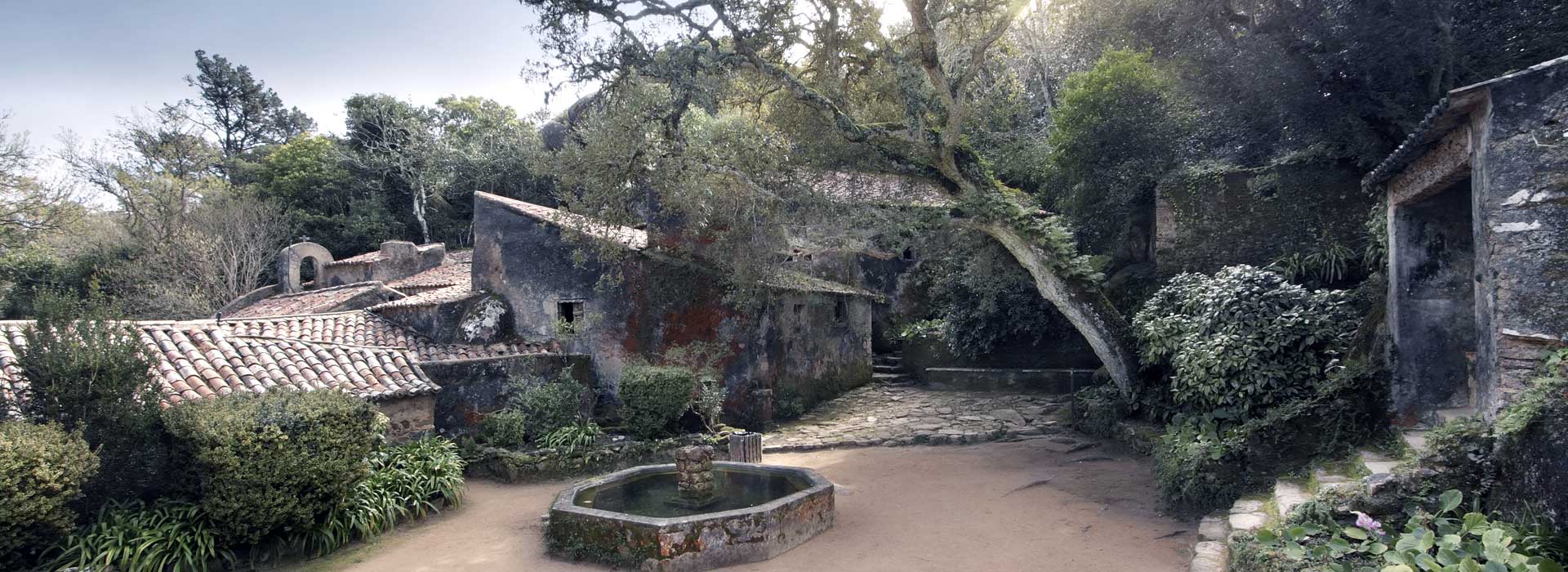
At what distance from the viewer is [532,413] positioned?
1199cm

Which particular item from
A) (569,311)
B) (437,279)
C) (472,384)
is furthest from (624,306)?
(437,279)

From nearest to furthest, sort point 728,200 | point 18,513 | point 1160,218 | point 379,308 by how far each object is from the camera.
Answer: point 18,513 < point 728,200 < point 379,308 < point 1160,218

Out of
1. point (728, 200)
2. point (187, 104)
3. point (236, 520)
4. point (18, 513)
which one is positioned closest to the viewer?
point (18, 513)

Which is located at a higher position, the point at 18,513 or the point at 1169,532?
the point at 18,513

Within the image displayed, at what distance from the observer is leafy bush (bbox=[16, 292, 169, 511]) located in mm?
7180

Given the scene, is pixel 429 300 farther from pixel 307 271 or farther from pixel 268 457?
pixel 307 271

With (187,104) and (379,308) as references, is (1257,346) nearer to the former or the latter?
(379,308)

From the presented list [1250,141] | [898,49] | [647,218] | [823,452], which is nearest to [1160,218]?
[1250,141]

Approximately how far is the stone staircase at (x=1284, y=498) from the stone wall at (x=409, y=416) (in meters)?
9.62

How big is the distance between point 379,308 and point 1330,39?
54.1ft

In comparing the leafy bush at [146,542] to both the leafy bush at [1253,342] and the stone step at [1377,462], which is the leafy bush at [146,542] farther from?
the leafy bush at [1253,342]

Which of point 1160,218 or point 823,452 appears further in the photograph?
point 1160,218

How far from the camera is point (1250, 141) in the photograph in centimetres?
1516

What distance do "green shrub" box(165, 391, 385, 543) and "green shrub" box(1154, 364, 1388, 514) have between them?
8.91 meters
